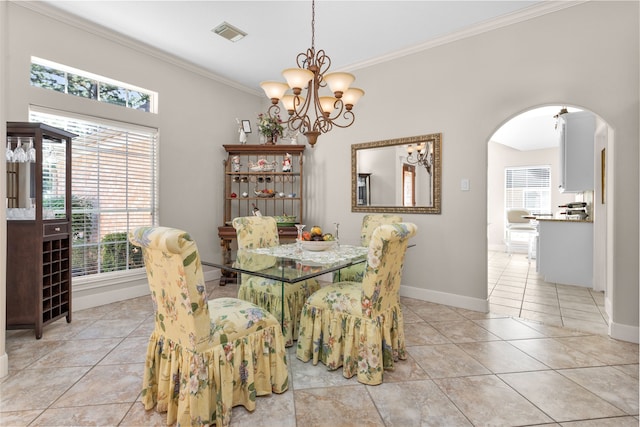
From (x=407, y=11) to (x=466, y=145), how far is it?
1394 millimetres

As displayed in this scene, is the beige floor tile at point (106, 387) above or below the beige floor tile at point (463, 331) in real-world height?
below

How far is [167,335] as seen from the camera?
1591mm

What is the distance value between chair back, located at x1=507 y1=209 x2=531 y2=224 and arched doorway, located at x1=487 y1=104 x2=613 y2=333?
0.49 m

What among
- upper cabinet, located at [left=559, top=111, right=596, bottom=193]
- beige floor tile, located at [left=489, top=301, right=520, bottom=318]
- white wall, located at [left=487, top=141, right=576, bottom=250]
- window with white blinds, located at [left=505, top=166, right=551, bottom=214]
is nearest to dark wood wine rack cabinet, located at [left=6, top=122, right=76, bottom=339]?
beige floor tile, located at [left=489, top=301, right=520, bottom=318]

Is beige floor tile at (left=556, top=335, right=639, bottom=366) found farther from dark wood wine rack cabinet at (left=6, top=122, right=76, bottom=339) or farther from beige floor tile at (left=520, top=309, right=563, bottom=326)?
dark wood wine rack cabinet at (left=6, top=122, right=76, bottom=339)

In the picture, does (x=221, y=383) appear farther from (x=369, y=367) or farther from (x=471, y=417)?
(x=471, y=417)

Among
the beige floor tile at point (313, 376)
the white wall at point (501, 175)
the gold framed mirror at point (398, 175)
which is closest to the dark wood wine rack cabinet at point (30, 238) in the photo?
the beige floor tile at point (313, 376)

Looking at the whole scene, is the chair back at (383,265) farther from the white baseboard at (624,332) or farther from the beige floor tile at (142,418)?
the white baseboard at (624,332)

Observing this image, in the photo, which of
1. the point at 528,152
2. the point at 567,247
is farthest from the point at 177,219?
the point at 528,152

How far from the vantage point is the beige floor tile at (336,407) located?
1.59 metres

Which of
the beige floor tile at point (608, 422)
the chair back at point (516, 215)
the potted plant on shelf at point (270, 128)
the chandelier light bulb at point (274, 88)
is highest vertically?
the potted plant on shelf at point (270, 128)

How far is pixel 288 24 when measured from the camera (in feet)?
10.4

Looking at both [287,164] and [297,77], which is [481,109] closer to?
[297,77]

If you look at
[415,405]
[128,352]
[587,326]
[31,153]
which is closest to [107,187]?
[31,153]
